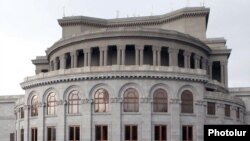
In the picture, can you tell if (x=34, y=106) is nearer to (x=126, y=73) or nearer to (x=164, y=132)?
(x=126, y=73)

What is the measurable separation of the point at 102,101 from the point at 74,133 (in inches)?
199

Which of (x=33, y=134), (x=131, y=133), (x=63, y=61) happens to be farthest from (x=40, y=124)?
(x=63, y=61)

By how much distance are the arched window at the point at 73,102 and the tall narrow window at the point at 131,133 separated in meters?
6.45

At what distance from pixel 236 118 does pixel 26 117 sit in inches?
1098

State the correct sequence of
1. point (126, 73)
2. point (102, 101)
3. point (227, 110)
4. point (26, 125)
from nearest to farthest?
point (126, 73) → point (102, 101) → point (26, 125) → point (227, 110)

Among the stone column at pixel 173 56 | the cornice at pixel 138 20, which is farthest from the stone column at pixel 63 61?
the stone column at pixel 173 56

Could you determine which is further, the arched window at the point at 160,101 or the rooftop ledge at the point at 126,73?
the arched window at the point at 160,101

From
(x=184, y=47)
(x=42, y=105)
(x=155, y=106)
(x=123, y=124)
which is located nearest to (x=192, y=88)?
(x=155, y=106)

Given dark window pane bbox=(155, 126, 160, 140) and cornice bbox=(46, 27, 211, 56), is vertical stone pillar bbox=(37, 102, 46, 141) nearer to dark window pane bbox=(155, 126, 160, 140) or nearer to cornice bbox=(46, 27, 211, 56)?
cornice bbox=(46, 27, 211, 56)

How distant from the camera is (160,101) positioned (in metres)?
55.8

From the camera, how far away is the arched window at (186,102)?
56.6m

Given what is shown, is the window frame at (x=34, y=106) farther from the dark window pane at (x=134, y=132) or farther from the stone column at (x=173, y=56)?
the stone column at (x=173, y=56)

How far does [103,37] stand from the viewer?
221 ft

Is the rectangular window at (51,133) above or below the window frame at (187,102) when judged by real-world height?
below
